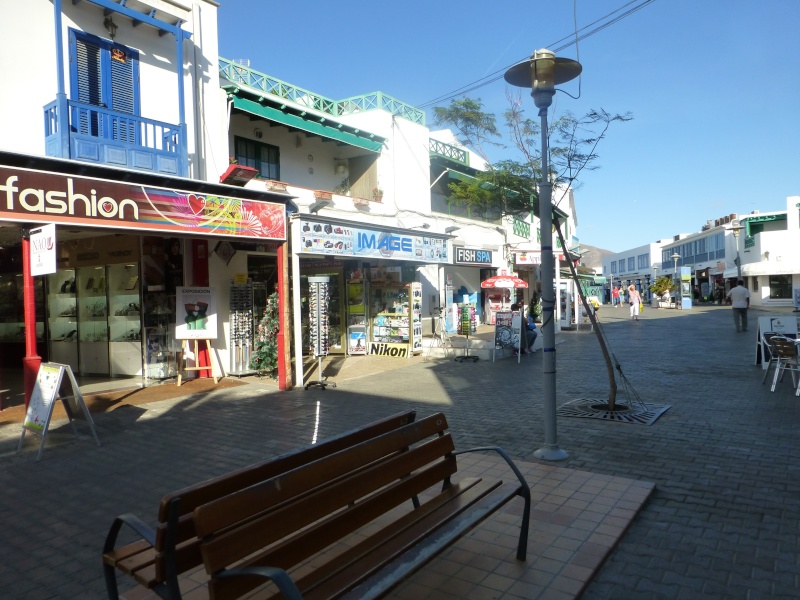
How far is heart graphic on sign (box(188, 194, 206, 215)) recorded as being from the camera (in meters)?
9.05

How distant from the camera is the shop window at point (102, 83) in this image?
9.04 metres

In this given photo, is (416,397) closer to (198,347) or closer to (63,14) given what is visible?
(198,347)

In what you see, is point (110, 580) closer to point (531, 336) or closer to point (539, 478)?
point (539, 478)

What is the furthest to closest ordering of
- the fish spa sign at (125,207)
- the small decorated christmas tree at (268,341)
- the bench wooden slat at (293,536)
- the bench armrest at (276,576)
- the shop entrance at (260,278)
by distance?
the shop entrance at (260,278), the small decorated christmas tree at (268,341), the fish spa sign at (125,207), the bench wooden slat at (293,536), the bench armrest at (276,576)

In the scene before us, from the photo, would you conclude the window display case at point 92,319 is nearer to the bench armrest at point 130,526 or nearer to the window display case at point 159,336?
the window display case at point 159,336

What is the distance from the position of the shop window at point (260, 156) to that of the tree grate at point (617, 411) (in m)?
8.85

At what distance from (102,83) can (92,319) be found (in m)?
4.84

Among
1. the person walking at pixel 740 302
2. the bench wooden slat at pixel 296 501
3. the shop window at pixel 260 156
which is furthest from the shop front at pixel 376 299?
the bench wooden slat at pixel 296 501

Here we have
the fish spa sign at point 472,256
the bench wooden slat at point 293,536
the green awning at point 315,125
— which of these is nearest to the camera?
the bench wooden slat at point 293,536

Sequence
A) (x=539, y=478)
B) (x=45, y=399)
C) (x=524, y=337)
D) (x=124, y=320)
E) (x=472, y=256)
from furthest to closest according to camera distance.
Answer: (x=472, y=256) → (x=524, y=337) → (x=124, y=320) → (x=45, y=399) → (x=539, y=478)

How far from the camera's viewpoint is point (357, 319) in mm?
15672

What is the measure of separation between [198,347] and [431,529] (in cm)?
939

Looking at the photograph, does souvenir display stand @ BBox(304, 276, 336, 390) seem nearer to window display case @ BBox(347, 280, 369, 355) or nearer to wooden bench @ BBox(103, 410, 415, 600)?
window display case @ BBox(347, 280, 369, 355)

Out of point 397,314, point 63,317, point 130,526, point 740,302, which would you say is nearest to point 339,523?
point 130,526
